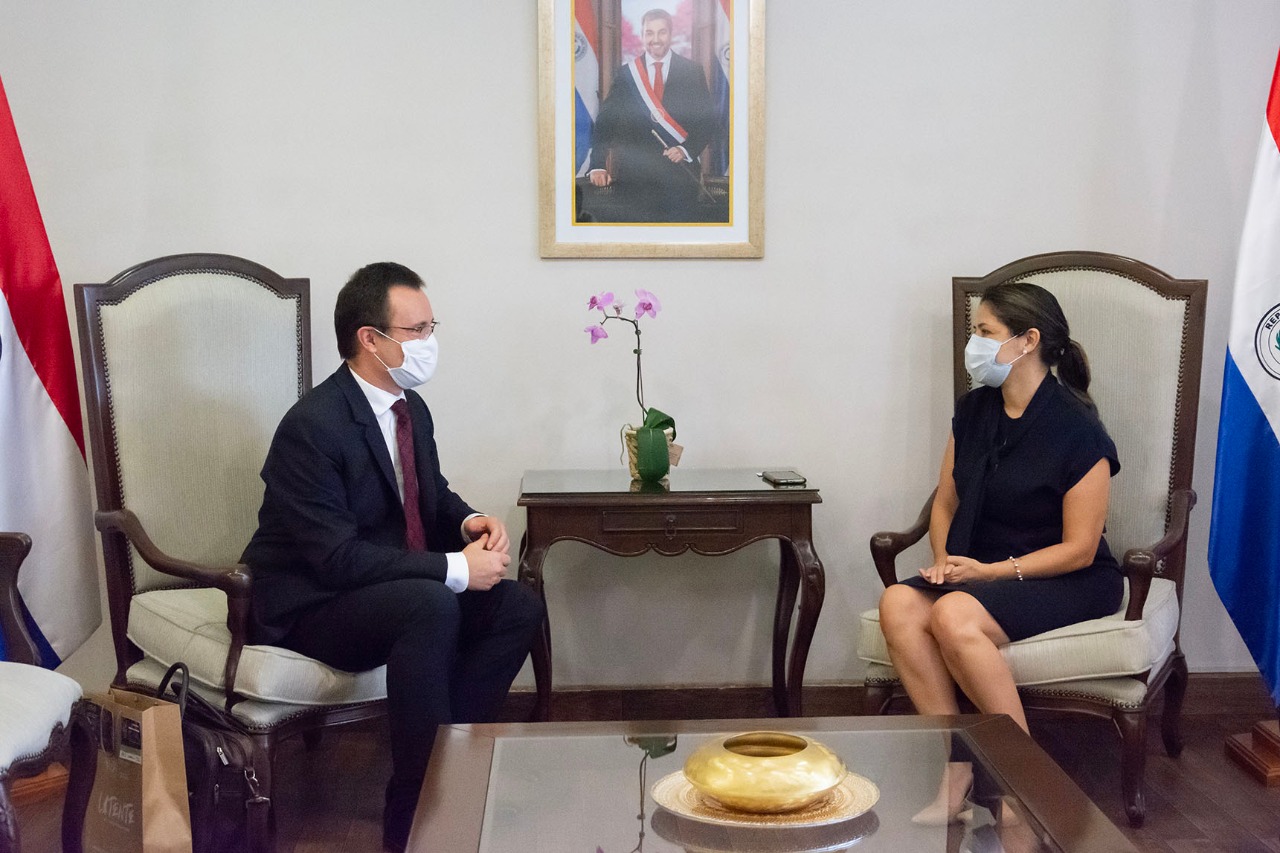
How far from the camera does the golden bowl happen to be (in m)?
1.54

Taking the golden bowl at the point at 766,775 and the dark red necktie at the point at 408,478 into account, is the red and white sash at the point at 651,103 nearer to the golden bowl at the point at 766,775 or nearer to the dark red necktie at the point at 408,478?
the dark red necktie at the point at 408,478

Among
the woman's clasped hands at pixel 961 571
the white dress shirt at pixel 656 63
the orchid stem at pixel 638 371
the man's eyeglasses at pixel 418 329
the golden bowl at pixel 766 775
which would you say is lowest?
the woman's clasped hands at pixel 961 571

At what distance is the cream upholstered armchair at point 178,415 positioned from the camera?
2.59 meters

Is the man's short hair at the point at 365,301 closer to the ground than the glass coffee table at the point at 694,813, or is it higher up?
higher up

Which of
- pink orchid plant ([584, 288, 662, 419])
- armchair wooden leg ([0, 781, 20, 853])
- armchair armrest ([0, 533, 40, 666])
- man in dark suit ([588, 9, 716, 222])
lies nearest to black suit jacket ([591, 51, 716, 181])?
man in dark suit ([588, 9, 716, 222])

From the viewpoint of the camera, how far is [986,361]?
2627 mm

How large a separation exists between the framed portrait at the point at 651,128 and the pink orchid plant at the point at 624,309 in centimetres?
15

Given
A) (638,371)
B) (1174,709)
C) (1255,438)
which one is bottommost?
(1174,709)

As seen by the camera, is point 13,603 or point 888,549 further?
point 888,549

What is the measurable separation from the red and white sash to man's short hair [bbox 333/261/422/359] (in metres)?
0.95

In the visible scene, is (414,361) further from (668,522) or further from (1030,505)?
(1030,505)

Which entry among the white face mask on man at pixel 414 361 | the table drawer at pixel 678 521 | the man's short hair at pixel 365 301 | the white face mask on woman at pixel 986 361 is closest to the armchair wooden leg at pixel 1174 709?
the white face mask on woman at pixel 986 361

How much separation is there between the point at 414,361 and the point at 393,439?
0.20m

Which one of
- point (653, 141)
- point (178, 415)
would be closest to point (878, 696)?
point (653, 141)
